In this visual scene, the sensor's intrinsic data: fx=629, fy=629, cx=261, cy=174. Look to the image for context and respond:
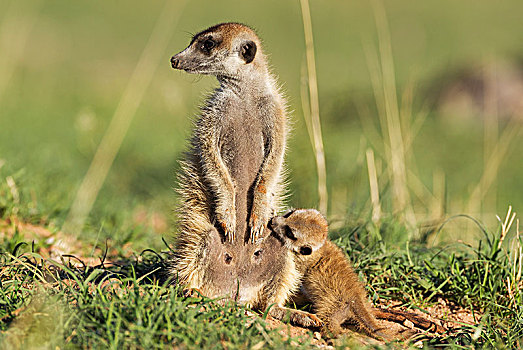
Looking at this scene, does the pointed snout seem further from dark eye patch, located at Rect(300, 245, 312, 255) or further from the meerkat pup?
dark eye patch, located at Rect(300, 245, 312, 255)

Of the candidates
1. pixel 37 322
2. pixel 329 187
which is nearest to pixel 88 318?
pixel 37 322

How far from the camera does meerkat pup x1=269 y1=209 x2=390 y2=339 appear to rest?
11.8ft

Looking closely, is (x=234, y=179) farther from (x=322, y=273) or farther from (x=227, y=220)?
(x=322, y=273)

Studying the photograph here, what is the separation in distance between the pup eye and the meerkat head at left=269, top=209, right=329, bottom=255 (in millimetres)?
1111

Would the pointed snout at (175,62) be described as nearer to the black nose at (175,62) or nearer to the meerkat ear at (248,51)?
the black nose at (175,62)

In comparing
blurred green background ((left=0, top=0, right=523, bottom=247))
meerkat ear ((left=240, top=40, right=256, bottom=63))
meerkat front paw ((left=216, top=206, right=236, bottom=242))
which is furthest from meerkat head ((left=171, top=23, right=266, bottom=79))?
meerkat front paw ((left=216, top=206, right=236, bottom=242))

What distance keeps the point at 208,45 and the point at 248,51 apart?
9.8 inches

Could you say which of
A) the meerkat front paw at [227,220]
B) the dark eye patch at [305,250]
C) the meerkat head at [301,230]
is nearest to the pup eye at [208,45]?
the meerkat front paw at [227,220]

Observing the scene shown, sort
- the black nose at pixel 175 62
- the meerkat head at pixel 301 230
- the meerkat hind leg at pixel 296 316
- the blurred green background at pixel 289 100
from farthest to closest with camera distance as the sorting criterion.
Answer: the blurred green background at pixel 289 100
the black nose at pixel 175 62
the meerkat head at pixel 301 230
the meerkat hind leg at pixel 296 316

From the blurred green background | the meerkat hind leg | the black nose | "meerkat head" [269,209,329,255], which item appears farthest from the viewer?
the blurred green background

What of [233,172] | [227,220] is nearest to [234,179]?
[233,172]

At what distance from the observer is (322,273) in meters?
3.78

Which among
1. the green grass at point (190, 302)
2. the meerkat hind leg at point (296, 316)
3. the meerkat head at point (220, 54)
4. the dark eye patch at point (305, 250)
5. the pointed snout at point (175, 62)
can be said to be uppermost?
the meerkat head at point (220, 54)

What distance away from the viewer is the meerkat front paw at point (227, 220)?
3.72 m
